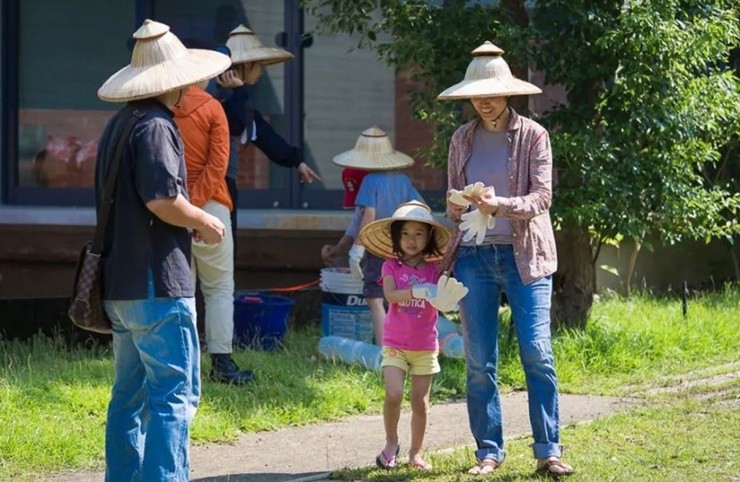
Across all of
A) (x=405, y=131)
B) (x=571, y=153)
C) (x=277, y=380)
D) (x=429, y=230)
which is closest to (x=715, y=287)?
(x=405, y=131)

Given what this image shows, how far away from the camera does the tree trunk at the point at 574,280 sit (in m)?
9.78

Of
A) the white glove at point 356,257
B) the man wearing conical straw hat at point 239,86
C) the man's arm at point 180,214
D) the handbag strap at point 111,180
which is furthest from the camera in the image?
the white glove at point 356,257

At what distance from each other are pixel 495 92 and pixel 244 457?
2.24 metres

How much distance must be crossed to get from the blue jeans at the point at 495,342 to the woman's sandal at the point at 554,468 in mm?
37

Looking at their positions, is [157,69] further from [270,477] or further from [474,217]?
[270,477]

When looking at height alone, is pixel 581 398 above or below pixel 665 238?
below

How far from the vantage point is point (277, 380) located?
8.52 meters

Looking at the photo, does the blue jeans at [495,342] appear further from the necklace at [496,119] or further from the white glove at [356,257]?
the white glove at [356,257]

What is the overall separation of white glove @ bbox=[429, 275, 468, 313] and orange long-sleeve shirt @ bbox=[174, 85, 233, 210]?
83.7 inches

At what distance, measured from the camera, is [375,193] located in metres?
9.42

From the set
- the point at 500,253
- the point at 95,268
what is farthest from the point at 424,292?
the point at 95,268

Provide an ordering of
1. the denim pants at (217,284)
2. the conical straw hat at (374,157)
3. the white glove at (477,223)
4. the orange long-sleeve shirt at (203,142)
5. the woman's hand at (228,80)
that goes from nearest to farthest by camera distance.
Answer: the white glove at (477,223), the orange long-sleeve shirt at (203,142), the denim pants at (217,284), the woman's hand at (228,80), the conical straw hat at (374,157)

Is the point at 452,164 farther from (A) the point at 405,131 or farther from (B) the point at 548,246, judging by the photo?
(A) the point at 405,131

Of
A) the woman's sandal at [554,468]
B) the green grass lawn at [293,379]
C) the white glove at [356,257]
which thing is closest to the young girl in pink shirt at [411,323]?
the woman's sandal at [554,468]
